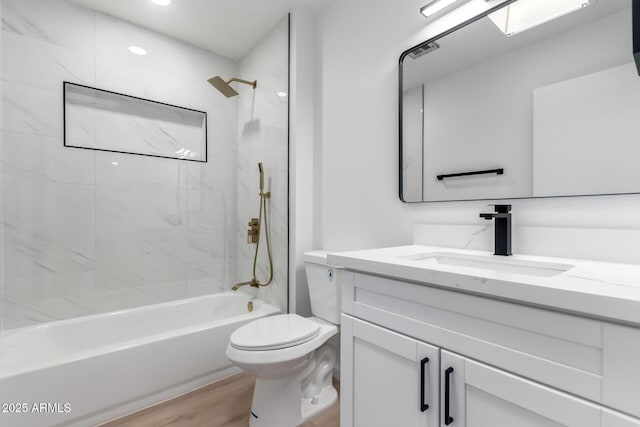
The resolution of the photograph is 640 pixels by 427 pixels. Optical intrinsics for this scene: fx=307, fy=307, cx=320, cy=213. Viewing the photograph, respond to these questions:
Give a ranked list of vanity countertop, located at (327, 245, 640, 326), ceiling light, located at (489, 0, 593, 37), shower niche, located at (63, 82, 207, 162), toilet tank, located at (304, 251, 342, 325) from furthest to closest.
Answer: shower niche, located at (63, 82, 207, 162) < toilet tank, located at (304, 251, 342, 325) < ceiling light, located at (489, 0, 593, 37) < vanity countertop, located at (327, 245, 640, 326)

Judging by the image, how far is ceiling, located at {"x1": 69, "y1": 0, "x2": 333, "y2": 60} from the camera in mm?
2090

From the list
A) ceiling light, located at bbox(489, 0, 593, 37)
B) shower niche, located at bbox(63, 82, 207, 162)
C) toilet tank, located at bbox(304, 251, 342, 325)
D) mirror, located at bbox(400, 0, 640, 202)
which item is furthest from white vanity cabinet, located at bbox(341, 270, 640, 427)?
shower niche, located at bbox(63, 82, 207, 162)

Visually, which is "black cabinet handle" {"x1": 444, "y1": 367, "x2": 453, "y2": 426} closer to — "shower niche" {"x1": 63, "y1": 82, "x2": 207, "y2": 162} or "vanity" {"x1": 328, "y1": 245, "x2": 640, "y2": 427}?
"vanity" {"x1": 328, "y1": 245, "x2": 640, "y2": 427}

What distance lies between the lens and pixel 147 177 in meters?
2.34

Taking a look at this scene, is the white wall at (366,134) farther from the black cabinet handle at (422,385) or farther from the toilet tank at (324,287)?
the black cabinet handle at (422,385)

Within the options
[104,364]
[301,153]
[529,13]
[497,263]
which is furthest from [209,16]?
[497,263]

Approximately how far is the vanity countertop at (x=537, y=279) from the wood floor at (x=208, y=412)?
102 centimetres

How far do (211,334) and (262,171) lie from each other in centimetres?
122

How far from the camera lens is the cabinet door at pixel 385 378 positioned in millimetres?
892

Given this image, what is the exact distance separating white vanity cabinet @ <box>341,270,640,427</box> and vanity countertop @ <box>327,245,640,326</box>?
45 millimetres

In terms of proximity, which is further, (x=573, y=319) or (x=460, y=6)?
(x=460, y=6)

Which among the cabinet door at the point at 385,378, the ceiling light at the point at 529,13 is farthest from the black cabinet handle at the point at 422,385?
the ceiling light at the point at 529,13

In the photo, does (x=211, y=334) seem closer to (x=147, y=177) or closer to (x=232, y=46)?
(x=147, y=177)

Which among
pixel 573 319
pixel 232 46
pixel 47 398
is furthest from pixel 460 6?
pixel 47 398
